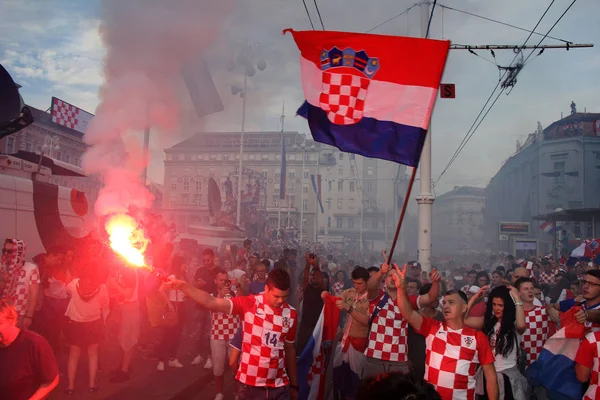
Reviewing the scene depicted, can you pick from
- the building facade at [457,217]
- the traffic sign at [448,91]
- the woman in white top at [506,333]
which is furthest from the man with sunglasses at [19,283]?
the building facade at [457,217]

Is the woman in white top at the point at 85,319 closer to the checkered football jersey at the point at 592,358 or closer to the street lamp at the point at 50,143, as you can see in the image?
the checkered football jersey at the point at 592,358

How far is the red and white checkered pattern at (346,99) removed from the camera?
634 cm

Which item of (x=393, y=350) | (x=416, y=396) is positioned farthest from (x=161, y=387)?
(x=416, y=396)

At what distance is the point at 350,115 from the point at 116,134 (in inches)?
325

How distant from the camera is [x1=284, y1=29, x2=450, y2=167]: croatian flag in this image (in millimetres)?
6070

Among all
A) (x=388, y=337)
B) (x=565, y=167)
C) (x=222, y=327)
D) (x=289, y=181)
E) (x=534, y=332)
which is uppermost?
(x=289, y=181)

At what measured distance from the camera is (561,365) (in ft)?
16.1

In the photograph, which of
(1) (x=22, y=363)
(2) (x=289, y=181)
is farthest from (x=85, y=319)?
(2) (x=289, y=181)

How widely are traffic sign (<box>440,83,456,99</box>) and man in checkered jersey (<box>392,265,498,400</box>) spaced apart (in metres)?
6.78

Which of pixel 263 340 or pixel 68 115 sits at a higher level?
pixel 68 115

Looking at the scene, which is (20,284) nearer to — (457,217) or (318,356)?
(318,356)

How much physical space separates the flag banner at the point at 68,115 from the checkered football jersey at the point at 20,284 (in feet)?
115

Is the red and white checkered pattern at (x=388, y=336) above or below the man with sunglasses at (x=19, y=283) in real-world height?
below

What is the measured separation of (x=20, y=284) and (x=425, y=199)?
332 inches
